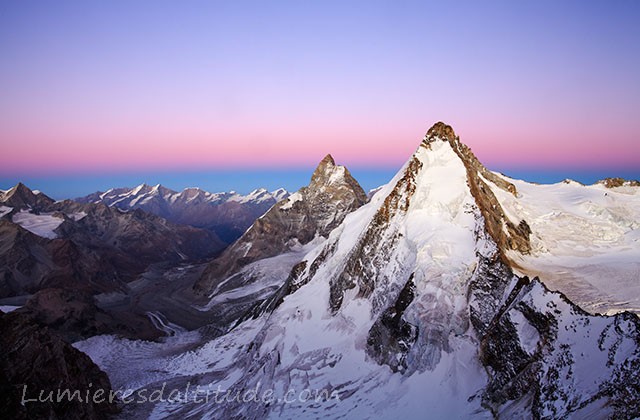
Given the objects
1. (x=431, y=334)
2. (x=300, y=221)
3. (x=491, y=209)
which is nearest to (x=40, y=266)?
(x=300, y=221)

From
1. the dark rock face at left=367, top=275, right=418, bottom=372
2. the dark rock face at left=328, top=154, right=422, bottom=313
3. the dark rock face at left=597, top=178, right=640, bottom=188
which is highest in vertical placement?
the dark rock face at left=597, top=178, right=640, bottom=188

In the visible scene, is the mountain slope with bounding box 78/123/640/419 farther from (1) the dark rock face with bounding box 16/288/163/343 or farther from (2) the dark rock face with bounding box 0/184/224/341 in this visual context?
(2) the dark rock face with bounding box 0/184/224/341

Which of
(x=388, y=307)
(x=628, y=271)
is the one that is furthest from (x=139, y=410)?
(x=628, y=271)

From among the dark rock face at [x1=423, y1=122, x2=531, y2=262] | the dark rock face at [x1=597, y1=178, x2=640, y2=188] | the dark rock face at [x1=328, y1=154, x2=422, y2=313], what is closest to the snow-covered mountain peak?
the dark rock face at [x1=423, y1=122, x2=531, y2=262]

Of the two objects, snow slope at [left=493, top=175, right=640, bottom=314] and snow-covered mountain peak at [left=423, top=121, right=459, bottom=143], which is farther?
snow-covered mountain peak at [left=423, top=121, right=459, bottom=143]

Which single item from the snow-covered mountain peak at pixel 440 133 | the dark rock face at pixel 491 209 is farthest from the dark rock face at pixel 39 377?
the snow-covered mountain peak at pixel 440 133

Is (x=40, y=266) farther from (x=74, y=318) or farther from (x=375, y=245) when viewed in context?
(x=375, y=245)

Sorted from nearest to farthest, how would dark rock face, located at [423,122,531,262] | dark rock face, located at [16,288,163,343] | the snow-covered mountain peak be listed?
dark rock face, located at [423,122,531,262] → the snow-covered mountain peak → dark rock face, located at [16,288,163,343]
